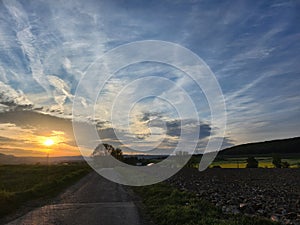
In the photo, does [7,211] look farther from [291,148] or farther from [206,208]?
[291,148]

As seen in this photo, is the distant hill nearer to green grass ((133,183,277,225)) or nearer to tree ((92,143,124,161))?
tree ((92,143,124,161))

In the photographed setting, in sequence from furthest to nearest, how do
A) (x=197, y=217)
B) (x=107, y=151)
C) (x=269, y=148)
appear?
(x=107, y=151) < (x=269, y=148) < (x=197, y=217)

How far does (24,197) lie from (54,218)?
9322 mm

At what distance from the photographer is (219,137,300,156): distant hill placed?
136 m

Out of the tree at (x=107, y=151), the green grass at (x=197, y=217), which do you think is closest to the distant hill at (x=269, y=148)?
the tree at (x=107, y=151)

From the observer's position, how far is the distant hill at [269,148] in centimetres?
13575

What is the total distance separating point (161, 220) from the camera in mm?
14883

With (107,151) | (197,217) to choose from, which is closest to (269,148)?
(107,151)

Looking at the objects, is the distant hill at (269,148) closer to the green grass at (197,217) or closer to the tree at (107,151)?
the tree at (107,151)

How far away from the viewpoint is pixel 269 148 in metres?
144

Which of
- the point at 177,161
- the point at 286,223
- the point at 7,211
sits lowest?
the point at 286,223

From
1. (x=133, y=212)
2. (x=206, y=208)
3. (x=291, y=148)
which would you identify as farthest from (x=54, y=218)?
(x=291, y=148)

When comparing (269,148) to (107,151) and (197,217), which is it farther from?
(197,217)

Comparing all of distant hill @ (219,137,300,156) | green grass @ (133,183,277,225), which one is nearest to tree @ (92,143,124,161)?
distant hill @ (219,137,300,156)
